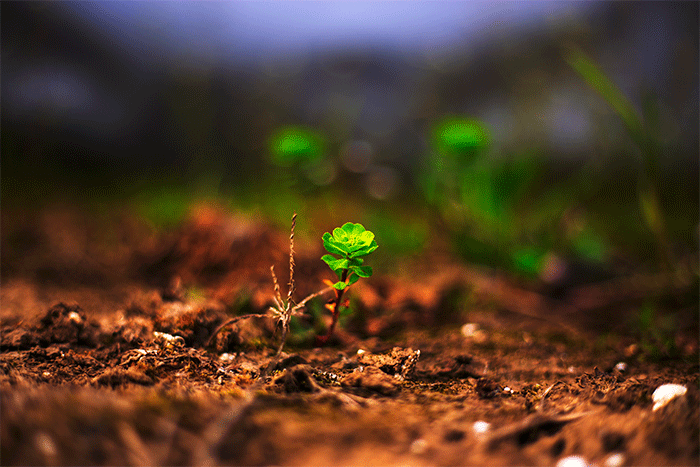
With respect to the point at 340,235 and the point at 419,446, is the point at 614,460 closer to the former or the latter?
the point at 419,446

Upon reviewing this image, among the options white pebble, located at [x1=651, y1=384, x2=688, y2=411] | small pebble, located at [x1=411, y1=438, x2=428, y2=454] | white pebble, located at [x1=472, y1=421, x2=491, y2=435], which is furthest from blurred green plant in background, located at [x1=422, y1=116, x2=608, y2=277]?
small pebble, located at [x1=411, y1=438, x2=428, y2=454]

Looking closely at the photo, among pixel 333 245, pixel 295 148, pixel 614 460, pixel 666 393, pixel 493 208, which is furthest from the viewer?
pixel 493 208

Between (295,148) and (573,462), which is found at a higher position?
(295,148)

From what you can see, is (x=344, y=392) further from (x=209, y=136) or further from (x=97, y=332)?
(x=209, y=136)

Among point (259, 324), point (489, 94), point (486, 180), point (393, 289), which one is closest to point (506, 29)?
point (489, 94)

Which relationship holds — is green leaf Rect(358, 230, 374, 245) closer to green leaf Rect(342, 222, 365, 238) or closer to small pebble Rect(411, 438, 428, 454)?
green leaf Rect(342, 222, 365, 238)

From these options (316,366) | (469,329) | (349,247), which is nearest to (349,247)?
(349,247)

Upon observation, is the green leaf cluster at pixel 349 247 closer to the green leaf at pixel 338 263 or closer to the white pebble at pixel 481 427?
the green leaf at pixel 338 263
